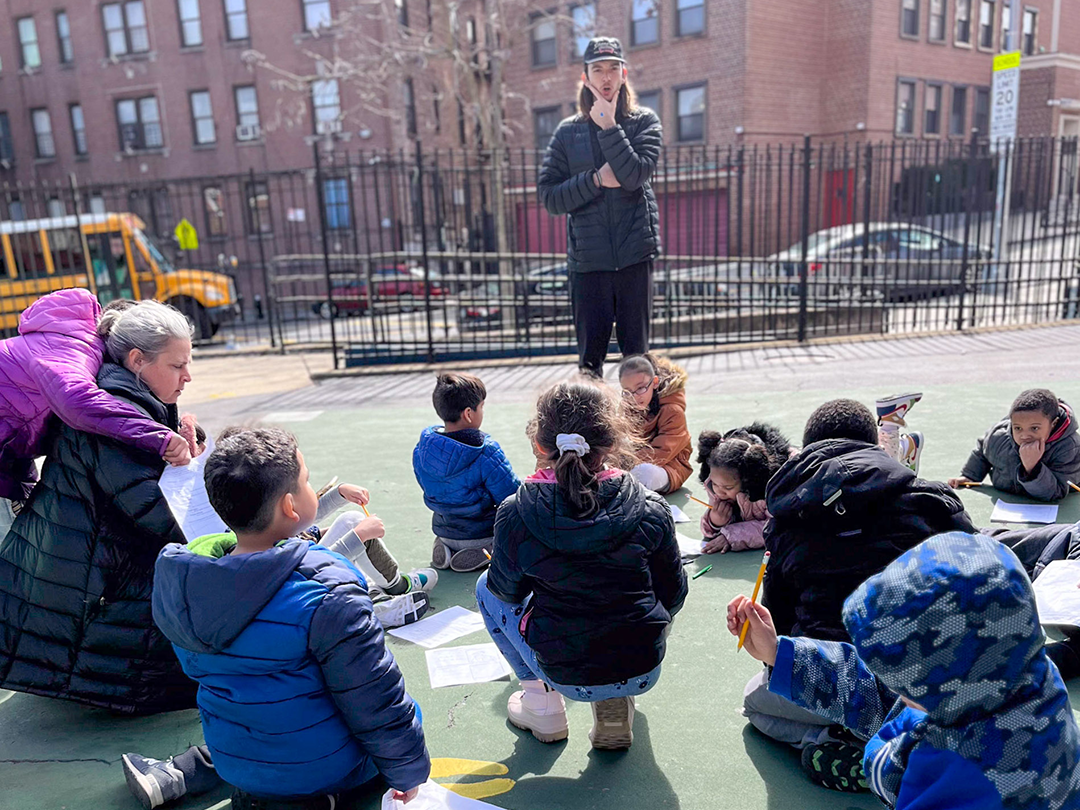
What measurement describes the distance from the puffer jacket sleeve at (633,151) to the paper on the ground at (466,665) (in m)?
3.12

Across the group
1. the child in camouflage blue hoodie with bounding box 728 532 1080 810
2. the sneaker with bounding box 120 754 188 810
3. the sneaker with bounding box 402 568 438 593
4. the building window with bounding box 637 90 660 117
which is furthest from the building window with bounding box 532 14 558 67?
the child in camouflage blue hoodie with bounding box 728 532 1080 810

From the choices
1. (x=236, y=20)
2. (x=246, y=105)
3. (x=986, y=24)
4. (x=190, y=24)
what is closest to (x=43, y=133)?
(x=190, y=24)

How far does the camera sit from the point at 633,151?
509 cm

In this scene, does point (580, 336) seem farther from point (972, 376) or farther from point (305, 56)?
→ point (305, 56)

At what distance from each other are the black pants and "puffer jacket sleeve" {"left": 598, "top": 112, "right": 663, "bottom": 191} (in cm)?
57

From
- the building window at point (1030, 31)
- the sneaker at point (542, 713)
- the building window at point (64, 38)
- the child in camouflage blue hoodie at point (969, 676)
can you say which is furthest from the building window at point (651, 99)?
the child in camouflage blue hoodie at point (969, 676)

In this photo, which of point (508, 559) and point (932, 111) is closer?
point (508, 559)

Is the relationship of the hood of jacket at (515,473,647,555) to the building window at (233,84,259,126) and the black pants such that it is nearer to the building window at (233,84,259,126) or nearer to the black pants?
the black pants

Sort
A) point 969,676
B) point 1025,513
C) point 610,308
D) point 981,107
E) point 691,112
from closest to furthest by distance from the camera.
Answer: point 969,676
point 1025,513
point 610,308
point 691,112
point 981,107

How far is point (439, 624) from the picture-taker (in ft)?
10.7

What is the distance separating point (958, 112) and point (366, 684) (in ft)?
97.6

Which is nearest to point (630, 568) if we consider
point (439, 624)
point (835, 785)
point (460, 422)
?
point (835, 785)

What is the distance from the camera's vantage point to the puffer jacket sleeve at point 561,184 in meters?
5.20

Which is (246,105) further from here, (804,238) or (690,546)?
(690,546)
